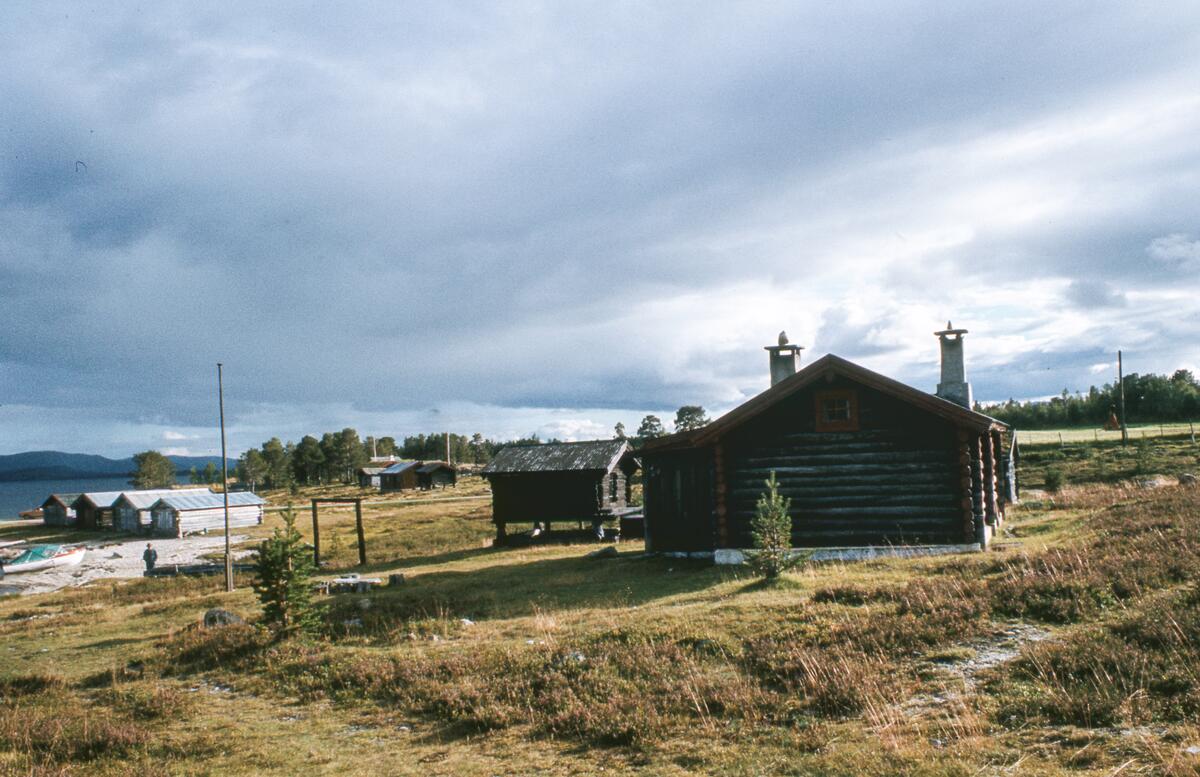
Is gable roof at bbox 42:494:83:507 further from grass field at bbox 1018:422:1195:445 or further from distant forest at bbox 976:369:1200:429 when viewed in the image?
distant forest at bbox 976:369:1200:429

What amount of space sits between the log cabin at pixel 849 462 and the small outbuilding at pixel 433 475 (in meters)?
80.4

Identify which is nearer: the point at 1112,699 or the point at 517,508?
the point at 1112,699

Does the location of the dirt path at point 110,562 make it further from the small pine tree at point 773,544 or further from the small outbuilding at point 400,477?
the small outbuilding at point 400,477

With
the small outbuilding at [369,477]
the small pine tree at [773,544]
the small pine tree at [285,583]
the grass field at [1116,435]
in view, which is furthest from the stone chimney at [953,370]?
the small outbuilding at [369,477]

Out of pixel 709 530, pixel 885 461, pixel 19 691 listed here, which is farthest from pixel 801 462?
pixel 19 691

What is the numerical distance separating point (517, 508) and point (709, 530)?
13.3 m

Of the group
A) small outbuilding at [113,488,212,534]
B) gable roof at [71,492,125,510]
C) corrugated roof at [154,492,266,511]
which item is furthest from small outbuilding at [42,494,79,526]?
corrugated roof at [154,492,266,511]

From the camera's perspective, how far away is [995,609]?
12.9 m

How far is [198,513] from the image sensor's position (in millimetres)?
64250

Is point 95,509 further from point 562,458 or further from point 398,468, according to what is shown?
point 562,458

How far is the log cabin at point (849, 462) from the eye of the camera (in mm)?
20797

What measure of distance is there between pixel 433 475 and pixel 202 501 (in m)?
37.3

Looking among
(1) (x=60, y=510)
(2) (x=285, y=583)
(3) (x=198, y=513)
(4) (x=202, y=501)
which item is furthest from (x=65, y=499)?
(2) (x=285, y=583)

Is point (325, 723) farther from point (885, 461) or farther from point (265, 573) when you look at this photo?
point (885, 461)
